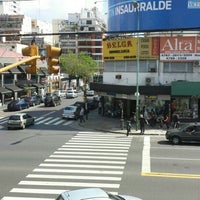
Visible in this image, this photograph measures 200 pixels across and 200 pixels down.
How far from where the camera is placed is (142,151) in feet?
87.9

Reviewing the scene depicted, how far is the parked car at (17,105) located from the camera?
5694 cm

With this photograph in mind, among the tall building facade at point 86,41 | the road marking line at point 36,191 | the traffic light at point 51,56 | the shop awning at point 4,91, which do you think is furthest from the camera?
the tall building facade at point 86,41

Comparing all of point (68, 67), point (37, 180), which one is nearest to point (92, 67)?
point (68, 67)

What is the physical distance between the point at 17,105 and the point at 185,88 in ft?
81.2

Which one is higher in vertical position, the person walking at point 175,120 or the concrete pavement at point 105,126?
the person walking at point 175,120

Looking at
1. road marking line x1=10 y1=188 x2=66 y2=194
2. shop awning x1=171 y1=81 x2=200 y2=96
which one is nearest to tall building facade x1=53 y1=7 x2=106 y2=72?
shop awning x1=171 y1=81 x2=200 y2=96

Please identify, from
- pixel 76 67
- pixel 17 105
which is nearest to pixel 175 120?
pixel 17 105

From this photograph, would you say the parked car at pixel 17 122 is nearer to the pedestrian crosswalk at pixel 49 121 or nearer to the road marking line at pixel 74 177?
the pedestrian crosswalk at pixel 49 121

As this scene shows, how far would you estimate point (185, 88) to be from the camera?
4012cm

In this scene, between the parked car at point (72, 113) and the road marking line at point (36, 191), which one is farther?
the parked car at point (72, 113)

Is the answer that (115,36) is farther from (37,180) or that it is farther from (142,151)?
(37,180)

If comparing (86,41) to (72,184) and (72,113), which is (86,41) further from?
(72,184)

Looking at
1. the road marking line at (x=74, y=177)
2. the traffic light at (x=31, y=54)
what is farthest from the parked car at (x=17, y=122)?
the traffic light at (x=31, y=54)

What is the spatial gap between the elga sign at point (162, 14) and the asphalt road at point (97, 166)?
13134mm
